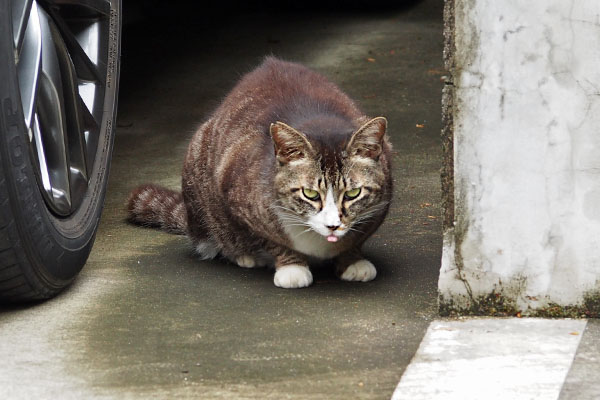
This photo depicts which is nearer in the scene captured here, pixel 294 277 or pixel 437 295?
pixel 437 295

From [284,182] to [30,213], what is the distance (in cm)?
99

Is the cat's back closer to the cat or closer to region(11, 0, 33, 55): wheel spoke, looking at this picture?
the cat

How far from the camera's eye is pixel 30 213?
3297 mm

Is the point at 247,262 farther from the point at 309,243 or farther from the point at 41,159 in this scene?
the point at 41,159

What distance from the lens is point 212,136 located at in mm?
4434

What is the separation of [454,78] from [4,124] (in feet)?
4.62

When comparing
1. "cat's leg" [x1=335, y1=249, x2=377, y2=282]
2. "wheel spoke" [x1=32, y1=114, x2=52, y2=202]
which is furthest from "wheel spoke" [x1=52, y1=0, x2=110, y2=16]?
"cat's leg" [x1=335, y1=249, x2=377, y2=282]

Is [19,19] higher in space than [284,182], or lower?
higher

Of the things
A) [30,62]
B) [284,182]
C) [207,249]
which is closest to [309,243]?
[284,182]

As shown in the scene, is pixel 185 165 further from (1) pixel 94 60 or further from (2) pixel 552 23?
(2) pixel 552 23

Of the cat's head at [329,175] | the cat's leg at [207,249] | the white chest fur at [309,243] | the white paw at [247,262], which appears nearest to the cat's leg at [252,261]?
the white paw at [247,262]

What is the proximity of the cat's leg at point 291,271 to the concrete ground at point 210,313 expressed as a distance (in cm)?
5

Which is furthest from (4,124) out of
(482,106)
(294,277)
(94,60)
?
(482,106)

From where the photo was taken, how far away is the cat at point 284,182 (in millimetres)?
3816
